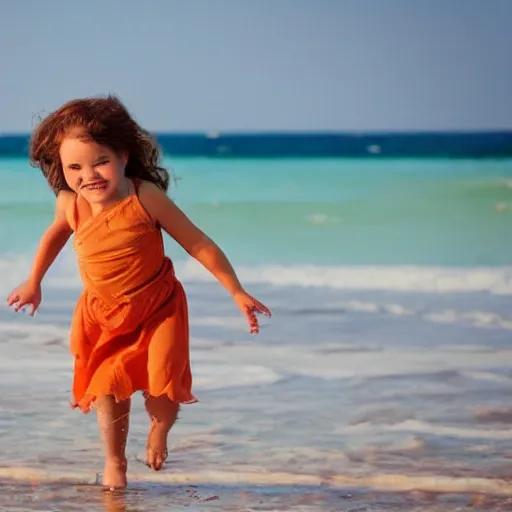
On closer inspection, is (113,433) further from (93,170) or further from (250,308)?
(93,170)

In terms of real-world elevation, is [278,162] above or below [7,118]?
below

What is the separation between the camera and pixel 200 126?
10.9ft

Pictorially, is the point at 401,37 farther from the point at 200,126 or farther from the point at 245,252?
the point at 245,252

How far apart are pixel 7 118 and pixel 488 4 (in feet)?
4.45

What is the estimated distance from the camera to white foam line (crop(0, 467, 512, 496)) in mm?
2197

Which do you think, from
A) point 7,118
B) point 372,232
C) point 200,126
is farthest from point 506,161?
point 7,118

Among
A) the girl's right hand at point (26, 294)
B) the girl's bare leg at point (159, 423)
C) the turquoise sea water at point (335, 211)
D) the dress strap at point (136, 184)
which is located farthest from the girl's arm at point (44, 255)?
the turquoise sea water at point (335, 211)

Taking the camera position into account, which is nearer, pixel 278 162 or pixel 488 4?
pixel 488 4

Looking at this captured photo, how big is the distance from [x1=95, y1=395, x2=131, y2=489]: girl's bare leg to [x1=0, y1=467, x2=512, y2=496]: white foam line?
0.10 m

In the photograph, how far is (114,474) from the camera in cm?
212

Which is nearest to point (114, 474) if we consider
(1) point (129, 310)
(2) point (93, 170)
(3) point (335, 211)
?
(1) point (129, 310)

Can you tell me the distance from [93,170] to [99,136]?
6 cm

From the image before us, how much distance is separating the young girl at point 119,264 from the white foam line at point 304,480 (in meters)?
0.22

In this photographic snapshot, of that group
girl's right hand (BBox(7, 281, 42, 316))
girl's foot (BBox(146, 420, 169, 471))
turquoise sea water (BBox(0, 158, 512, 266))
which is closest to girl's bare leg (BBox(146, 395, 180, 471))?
girl's foot (BBox(146, 420, 169, 471))
